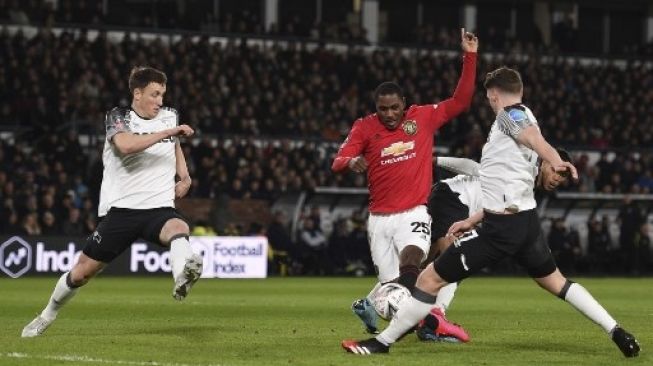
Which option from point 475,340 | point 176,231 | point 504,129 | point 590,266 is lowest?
point 590,266

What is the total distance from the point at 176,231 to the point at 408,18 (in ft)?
115

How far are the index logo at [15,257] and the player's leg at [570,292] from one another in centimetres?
1787

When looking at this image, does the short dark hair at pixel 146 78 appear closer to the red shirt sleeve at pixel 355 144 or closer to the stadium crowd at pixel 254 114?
the red shirt sleeve at pixel 355 144

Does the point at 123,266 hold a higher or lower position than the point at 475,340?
lower

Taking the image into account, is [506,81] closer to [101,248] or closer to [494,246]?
[494,246]

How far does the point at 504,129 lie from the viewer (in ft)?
33.6

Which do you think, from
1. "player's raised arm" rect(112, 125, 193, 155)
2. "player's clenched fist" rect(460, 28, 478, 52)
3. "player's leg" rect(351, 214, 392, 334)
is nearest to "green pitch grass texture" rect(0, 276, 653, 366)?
"player's leg" rect(351, 214, 392, 334)

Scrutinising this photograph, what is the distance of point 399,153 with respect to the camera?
12023 mm

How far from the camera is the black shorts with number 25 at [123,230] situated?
11508 millimetres

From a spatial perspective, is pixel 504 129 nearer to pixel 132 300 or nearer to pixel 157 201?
pixel 157 201

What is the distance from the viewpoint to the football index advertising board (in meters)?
26.6

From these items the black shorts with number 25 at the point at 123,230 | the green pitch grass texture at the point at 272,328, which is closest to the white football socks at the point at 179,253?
the black shorts with number 25 at the point at 123,230

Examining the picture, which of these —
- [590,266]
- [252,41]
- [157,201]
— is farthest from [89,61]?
[157,201]

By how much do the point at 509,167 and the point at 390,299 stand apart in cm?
165
